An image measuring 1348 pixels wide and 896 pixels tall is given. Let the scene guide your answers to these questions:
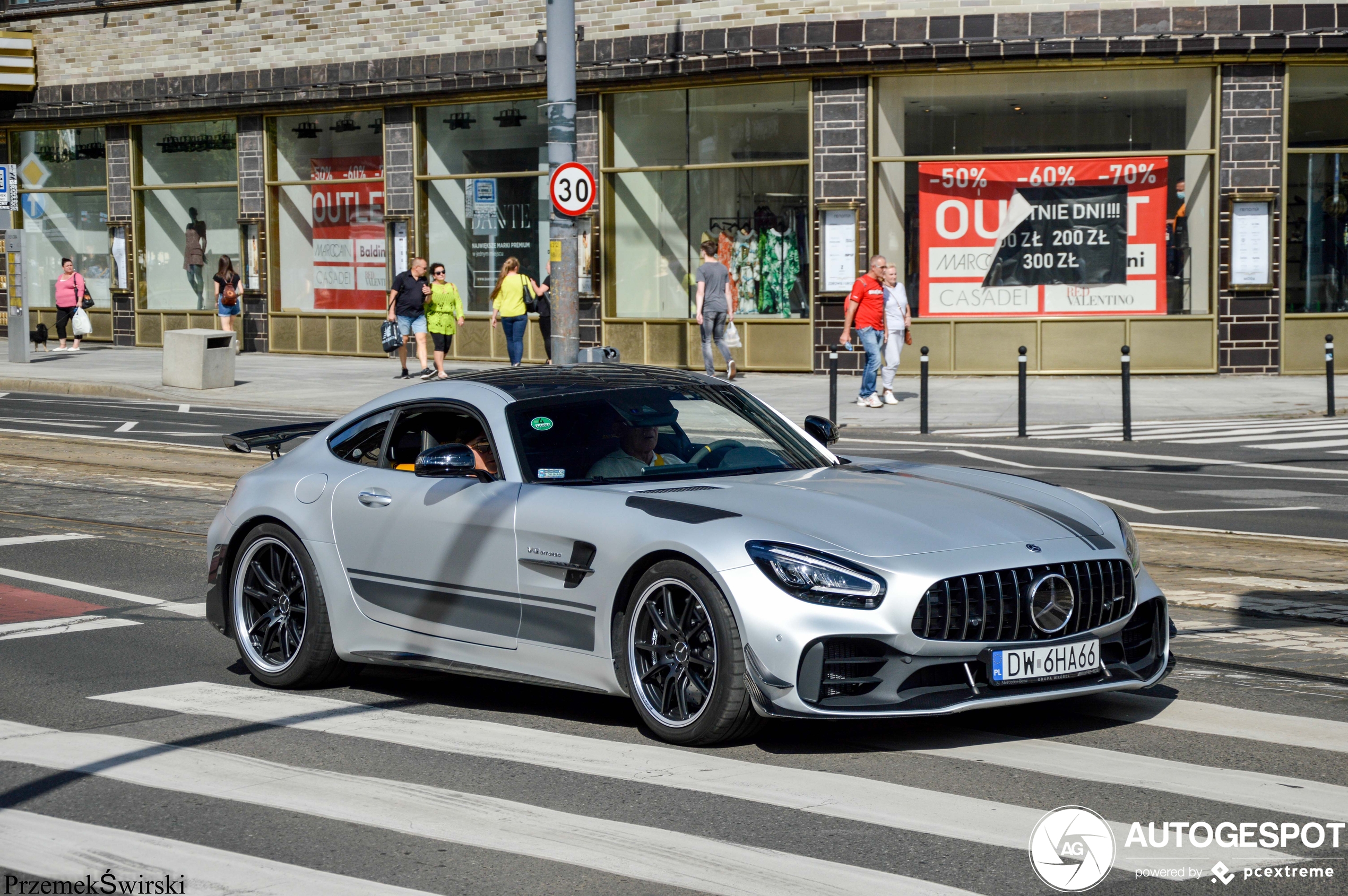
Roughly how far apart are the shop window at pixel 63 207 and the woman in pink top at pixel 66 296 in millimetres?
1629

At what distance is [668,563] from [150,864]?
1955mm

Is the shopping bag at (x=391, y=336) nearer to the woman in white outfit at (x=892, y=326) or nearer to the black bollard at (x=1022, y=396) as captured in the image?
the woman in white outfit at (x=892, y=326)

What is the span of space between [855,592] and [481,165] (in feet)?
80.8

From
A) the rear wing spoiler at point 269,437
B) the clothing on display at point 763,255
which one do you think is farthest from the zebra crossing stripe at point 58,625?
the clothing on display at point 763,255

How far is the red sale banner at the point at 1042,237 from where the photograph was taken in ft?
81.7

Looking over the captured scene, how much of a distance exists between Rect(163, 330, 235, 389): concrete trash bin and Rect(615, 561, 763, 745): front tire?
19938 mm

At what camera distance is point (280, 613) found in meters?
7.14

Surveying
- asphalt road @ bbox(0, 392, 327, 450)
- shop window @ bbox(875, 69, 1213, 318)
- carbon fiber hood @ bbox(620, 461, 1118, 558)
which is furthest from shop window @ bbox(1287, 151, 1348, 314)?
carbon fiber hood @ bbox(620, 461, 1118, 558)

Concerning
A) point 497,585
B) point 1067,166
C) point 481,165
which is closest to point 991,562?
point 497,585

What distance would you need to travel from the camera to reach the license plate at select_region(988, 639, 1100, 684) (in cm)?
554

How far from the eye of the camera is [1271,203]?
24.3 meters

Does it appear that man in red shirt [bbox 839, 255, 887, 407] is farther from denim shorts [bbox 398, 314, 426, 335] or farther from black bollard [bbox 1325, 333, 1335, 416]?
denim shorts [bbox 398, 314, 426, 335]

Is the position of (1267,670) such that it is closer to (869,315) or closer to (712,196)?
(869,315)

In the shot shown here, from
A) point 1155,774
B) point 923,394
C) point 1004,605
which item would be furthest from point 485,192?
point 1155,774
